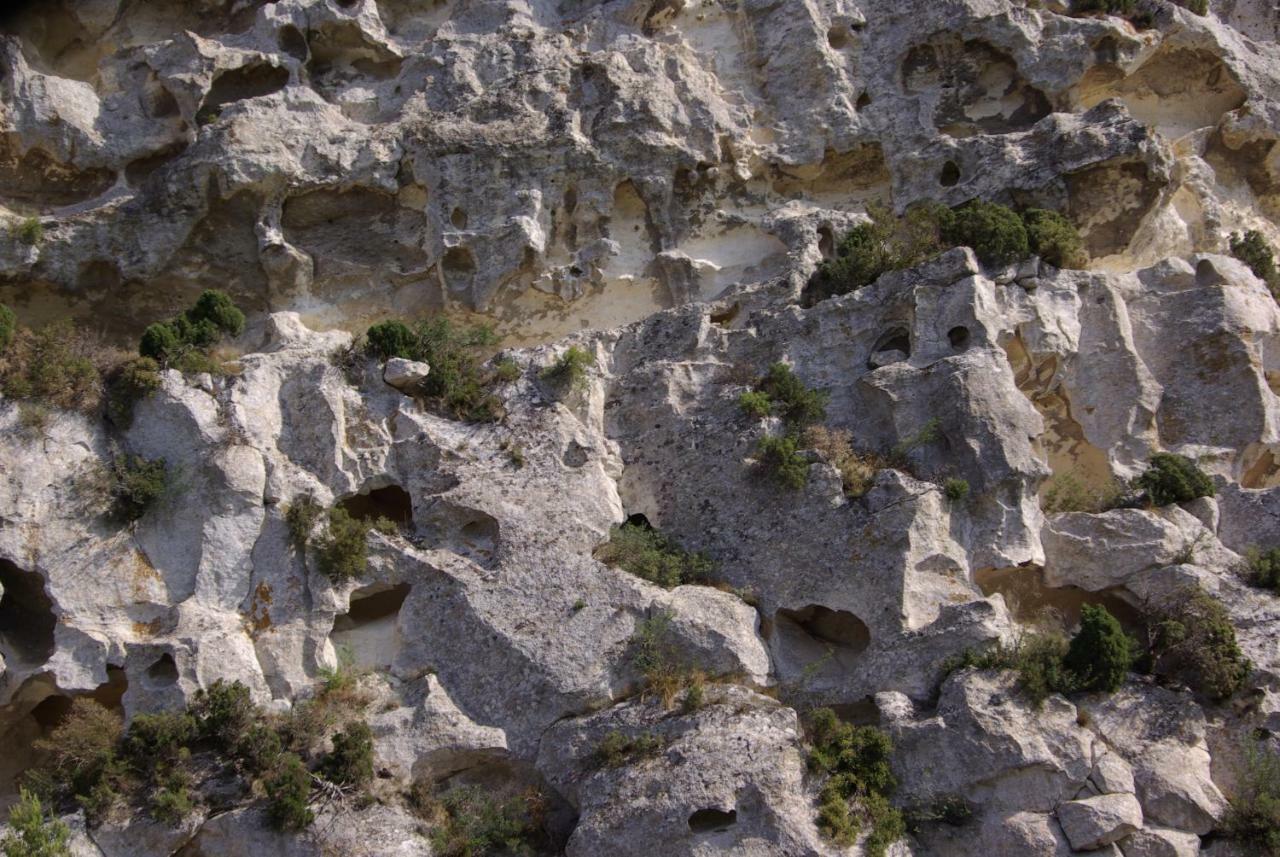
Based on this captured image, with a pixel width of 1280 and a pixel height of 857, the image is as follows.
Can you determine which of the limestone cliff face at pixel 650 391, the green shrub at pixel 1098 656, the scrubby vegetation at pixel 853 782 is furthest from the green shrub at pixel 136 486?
the green shrub at pixel 1098 656

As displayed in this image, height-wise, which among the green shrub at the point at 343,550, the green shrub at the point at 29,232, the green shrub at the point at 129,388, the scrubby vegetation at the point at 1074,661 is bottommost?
the green shrub at the point at 343,550

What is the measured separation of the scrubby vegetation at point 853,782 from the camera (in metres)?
12.8

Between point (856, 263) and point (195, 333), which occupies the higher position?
point (856, 263)

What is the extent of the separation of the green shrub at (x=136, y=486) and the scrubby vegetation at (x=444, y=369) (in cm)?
341

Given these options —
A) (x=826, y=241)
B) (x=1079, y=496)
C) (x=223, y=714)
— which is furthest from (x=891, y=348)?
(x=223, y=714)

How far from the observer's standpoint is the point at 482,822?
13.6 meters

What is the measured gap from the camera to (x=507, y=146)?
775 inches

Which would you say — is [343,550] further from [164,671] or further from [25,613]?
[25,613]

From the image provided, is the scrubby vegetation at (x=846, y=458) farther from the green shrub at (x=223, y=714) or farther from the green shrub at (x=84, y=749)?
the green shrub at (x=84, y=749)

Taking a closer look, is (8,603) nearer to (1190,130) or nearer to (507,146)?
(507,146)

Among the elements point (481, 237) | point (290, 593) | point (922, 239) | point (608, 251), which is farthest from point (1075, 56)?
point (290, 593)

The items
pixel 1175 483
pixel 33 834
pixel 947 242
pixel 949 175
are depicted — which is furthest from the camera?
pixel 949 175

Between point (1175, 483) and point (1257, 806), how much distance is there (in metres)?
4.32

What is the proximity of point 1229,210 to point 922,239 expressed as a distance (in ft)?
19.6
